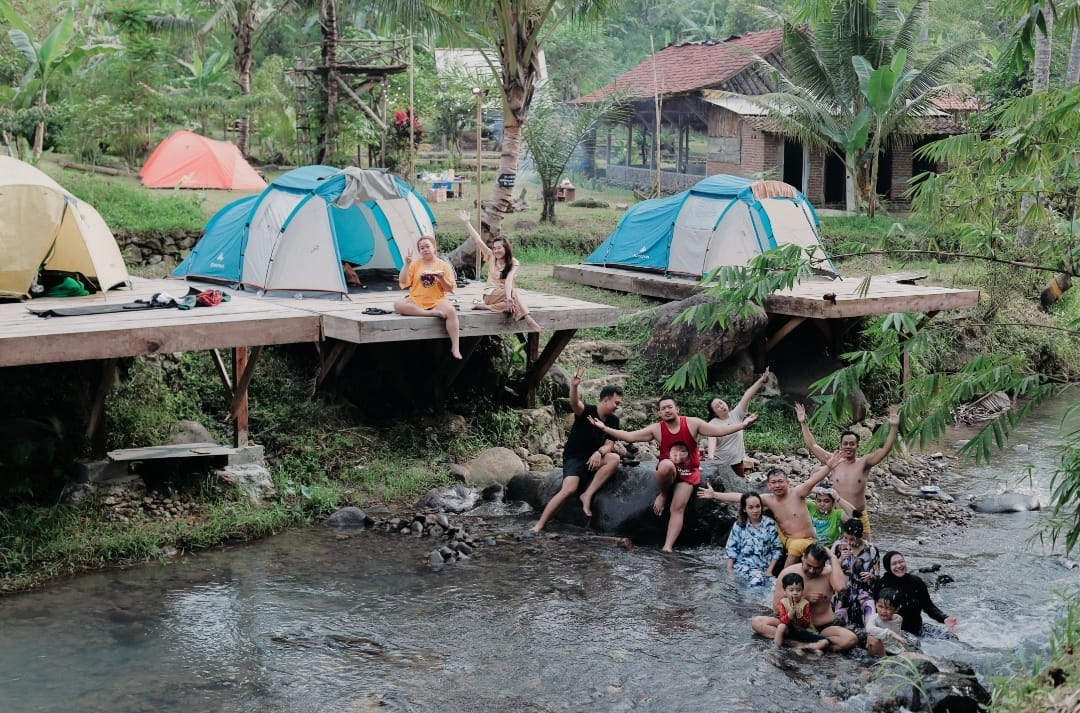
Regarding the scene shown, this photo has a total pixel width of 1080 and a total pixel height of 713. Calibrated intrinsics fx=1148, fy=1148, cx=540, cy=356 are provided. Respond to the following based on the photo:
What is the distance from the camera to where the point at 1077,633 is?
6.37 m

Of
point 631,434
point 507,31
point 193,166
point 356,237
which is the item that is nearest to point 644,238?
point 507,31

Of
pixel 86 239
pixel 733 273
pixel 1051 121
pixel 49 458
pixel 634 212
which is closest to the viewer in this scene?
pixel 1051 121

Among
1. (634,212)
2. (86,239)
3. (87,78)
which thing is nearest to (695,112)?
(634,212)

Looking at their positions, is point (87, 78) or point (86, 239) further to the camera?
point (87, 78)

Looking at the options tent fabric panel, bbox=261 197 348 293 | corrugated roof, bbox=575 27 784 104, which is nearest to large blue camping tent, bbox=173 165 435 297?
tent fabric panel, bbox=261 197 348 293

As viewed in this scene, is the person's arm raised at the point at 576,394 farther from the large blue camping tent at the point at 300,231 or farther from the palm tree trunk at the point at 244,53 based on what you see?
the palm tree trunk at the point at 244,53

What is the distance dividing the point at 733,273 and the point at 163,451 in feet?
17.7

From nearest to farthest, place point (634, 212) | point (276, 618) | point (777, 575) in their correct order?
point (276, 618) < point (777, 575) < point (634, 212)

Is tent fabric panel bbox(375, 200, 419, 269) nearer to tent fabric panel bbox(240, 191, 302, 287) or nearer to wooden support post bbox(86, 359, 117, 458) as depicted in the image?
tent fabric panel bbox(240, 191, 302, 287)

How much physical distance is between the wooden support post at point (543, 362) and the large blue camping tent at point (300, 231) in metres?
1.82

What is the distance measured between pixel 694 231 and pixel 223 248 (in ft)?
19.3

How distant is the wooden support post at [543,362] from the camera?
11.6 metres

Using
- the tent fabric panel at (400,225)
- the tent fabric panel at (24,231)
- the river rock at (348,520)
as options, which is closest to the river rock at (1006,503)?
the river rock at (348,520)

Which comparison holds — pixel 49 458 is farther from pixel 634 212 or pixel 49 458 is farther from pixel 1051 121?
pixel 634 212
